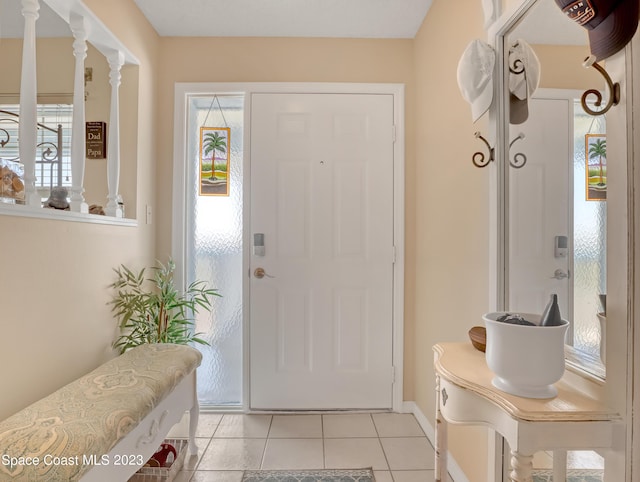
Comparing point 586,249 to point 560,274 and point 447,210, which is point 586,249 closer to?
point 560,274

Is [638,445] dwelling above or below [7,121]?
below

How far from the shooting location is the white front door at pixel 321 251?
247 centimetres

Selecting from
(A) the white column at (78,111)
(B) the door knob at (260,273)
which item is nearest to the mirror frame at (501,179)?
(B) the door knob at (260,273)

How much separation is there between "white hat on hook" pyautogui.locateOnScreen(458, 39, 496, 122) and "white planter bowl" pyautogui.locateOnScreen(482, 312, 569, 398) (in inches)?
33.7

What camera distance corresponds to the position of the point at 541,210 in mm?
1148

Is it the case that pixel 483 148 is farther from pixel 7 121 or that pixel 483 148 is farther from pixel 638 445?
pixel 7 121

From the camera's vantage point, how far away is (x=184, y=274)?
2498mm

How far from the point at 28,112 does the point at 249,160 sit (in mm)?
1236

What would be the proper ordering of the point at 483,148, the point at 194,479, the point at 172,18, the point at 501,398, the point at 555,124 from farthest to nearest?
the point at 172,18 → the point at 194,479 → the point at 483,148 → the point at 555,124 → the point at 501,398

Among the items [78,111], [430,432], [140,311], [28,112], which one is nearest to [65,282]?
[140,311]

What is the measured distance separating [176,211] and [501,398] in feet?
7.23

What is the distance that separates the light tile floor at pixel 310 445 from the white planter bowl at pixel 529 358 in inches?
48.1

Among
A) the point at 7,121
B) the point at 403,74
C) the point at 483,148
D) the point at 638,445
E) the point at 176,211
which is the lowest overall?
the point at 638,445

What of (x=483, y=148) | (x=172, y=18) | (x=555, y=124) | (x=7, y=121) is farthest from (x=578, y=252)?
(x=7, y=121)
